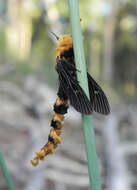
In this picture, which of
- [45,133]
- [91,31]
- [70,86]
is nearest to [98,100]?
[70,86]

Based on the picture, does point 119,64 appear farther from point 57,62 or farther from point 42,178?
point 57,62

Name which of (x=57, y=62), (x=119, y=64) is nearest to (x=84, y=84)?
(x=57, y=62)

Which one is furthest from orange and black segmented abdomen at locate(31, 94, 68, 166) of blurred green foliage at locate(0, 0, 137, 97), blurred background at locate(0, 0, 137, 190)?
blurred green foliage at locate(0, 0, 137, 97)

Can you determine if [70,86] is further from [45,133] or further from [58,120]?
[45,133]

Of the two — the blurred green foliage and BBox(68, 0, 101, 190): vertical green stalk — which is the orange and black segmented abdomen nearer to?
BBox(68, 0, 101, 190): vertical green stalk

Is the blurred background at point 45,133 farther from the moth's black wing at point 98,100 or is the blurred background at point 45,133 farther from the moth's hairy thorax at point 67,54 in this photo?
the moth's black wing at point 98,100
